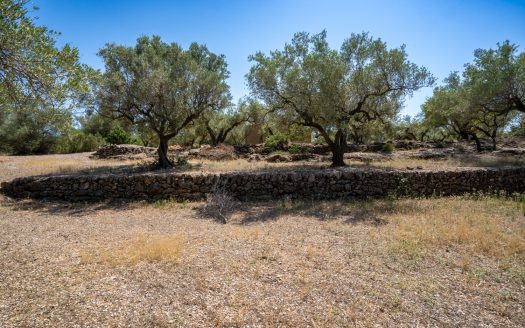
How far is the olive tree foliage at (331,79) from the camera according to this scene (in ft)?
46.5

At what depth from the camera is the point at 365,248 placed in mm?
6570

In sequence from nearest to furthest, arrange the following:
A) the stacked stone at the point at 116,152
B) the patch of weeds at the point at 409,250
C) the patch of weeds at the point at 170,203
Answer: the patch of weeds at the point at 409,250, the patch of weeds at the point at 170,203, the stacked stone at the point at 116,152

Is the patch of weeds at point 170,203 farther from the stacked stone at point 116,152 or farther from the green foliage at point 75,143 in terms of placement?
the green foliage at point 75,143

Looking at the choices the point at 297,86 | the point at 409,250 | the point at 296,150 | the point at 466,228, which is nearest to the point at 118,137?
the point at 296,150

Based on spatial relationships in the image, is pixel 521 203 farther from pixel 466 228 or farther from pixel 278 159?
pixel 278 159

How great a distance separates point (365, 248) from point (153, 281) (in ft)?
13.9

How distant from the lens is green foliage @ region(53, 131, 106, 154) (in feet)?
99.3

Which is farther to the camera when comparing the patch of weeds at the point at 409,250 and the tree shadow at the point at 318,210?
the tree shadow at the point at 318,210

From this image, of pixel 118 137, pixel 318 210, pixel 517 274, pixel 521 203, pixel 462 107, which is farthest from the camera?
pixel 118 137

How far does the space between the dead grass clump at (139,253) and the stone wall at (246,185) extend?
505cm

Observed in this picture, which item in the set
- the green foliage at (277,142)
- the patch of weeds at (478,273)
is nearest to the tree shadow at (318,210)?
the patch of weeds at (478,273)

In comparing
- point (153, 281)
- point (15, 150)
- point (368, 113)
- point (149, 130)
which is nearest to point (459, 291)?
point (153, 281)

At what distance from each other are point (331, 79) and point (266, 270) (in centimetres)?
1070

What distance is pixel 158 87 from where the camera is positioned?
1505 cm
